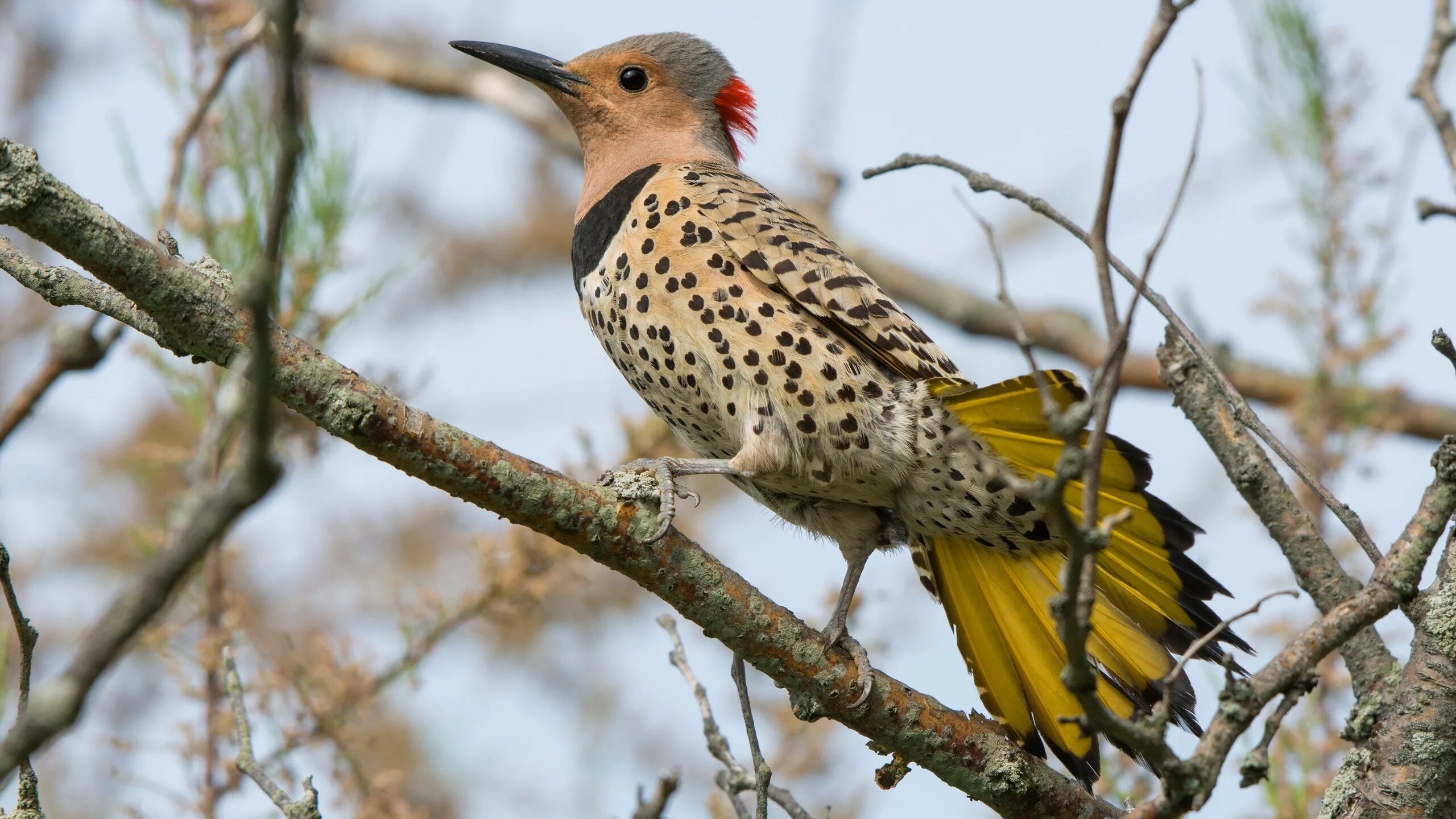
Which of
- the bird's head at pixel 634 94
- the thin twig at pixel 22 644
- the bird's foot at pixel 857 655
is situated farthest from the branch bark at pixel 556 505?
the bird's head at pixel 634 94

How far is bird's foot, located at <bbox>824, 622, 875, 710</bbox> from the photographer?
9.66 ft

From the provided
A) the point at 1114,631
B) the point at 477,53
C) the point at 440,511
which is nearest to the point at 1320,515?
the point at 1114,631

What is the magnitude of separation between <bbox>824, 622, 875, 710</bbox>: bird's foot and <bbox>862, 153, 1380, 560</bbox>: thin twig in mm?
961

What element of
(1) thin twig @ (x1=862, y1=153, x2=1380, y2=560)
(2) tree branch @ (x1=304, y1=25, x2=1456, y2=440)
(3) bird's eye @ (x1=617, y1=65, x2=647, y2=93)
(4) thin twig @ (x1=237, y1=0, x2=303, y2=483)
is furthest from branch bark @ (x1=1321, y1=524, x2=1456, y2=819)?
(3) bird's eye @ (x1=617, y1=65, x2=647, y2=93)

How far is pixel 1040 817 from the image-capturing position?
2982 mm

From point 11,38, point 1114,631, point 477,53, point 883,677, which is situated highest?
point 11,38

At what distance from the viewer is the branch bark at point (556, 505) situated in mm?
2186

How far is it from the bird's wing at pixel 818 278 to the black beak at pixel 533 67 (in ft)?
3.08

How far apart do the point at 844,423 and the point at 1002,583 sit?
620 millimetres

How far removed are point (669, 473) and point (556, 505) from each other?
0.56 meters

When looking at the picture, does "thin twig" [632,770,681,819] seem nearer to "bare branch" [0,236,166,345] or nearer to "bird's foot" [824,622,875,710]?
"bird's foot" [824,622,875,710]

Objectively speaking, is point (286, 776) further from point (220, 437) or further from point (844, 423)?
point (844, 423)

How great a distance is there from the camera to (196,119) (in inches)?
148

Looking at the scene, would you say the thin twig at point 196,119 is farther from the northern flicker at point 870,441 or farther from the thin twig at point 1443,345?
the thin twig at point 1443,345
